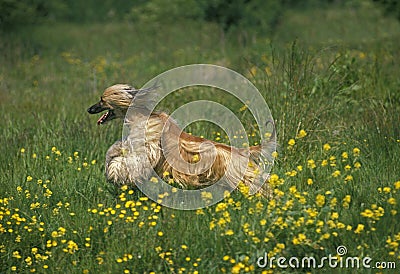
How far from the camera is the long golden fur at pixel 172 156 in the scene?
4898 millimetres

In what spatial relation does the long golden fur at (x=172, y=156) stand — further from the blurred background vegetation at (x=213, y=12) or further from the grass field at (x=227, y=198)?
the blurred background vegetation at (x=213, y=12)

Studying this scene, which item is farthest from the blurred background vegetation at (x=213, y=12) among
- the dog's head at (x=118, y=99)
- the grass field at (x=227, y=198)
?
the dog's head at (x=118, y=99)

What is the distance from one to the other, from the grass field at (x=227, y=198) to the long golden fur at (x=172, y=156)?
0.60 feet

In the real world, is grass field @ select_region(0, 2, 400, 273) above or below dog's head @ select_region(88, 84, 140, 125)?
below

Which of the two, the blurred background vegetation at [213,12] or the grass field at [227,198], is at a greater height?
the blurred background vegetation at [213,12]

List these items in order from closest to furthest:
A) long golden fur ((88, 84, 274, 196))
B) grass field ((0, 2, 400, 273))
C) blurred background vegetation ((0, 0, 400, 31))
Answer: grass field ((0, 2, 400, 273)) < long golden fur ((88, 84, 274, 196)) < blurred background vegetation ((0, 0, 400, 31))

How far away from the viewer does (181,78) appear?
9.26 metres

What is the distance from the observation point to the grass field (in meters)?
4.21

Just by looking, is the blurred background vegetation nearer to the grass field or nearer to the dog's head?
the grass field

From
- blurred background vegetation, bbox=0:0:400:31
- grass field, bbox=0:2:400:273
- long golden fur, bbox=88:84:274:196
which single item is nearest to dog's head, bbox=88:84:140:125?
long golden fur, bbox=88:84:274:196

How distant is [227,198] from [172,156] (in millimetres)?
555

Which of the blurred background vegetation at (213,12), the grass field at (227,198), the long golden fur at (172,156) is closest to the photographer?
the grass field at (227,198)

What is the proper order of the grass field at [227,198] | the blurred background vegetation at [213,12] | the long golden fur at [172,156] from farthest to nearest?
the blurred background vegetation at [213,12], the long golden fur at [172,156], the grass field at [227,198]

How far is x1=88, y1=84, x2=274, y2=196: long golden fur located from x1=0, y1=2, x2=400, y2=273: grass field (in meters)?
0.18
